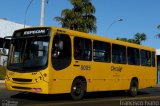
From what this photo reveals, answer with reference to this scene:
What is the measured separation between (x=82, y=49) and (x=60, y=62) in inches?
68.1

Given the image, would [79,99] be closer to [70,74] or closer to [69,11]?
[70,74]

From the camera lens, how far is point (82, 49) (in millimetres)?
18859

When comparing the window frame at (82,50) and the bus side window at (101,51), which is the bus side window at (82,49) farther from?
the bus side window at (101,51)

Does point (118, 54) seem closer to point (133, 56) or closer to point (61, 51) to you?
point (133, 56)

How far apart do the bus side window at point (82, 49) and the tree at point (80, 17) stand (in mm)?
30838

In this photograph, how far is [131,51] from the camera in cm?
2356

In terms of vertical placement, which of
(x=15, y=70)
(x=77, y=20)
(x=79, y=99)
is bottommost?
(x=79, y=99)

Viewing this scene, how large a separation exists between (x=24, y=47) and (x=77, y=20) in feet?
107

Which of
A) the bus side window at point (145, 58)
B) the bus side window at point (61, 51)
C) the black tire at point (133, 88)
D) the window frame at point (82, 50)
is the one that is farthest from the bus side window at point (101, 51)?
the bus side window at point (145, 58)

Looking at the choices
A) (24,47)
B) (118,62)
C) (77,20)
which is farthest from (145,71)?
(77,20)

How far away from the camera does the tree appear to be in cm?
5039

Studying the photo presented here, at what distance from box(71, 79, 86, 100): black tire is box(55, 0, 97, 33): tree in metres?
31.5

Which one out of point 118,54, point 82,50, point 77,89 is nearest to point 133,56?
point 118,54

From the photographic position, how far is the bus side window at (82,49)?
1848 centimetres
